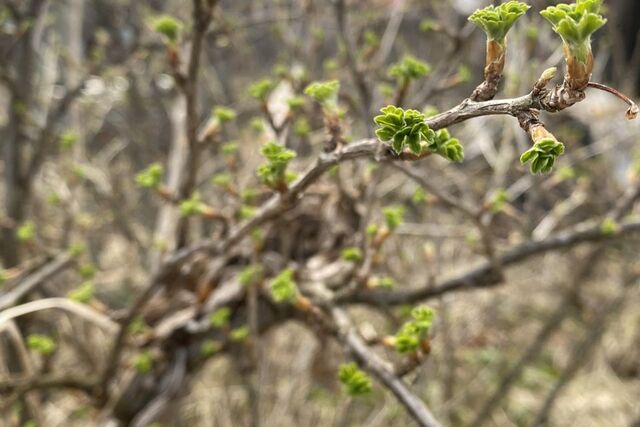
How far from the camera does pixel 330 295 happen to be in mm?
1451

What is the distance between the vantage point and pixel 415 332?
1.02 m

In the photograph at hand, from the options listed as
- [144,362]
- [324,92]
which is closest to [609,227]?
[324,92]

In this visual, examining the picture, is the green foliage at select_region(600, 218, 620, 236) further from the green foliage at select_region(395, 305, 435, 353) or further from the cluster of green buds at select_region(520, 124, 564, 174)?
the cluster of green buds at select_region(520, 124, 564, 174)

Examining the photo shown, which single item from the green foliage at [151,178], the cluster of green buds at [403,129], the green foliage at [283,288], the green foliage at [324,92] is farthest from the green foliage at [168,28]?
the cluster of green buds at [403,129]

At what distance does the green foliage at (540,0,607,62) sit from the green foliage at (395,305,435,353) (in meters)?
0.59

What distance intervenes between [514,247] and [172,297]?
1199 millimetres

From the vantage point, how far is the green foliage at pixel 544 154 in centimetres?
57

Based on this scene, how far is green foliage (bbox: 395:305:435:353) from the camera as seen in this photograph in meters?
1.01

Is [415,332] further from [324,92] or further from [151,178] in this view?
[151,178]

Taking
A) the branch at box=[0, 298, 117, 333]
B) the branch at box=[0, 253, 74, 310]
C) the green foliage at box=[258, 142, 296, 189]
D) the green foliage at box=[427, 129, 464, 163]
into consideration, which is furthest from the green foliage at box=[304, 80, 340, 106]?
the branch at box=[0, 253, 74, 310]

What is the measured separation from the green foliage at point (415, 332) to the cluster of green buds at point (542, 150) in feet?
1.60

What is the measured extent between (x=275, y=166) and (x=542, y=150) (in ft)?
1.50

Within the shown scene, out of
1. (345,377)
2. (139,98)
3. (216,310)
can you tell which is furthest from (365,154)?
(139,98)

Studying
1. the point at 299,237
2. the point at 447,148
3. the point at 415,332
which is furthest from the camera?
the point at 299,237
